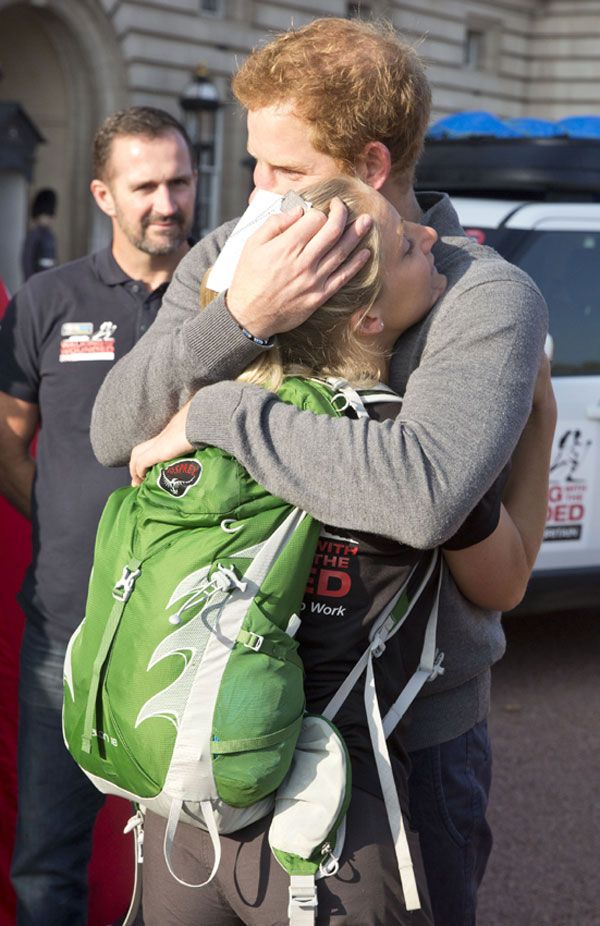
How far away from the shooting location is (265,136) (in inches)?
80.0

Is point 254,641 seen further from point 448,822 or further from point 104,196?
point 104,196

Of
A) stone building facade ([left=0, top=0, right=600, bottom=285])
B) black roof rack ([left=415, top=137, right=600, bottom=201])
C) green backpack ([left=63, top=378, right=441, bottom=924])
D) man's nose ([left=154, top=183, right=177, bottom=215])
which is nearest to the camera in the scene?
green backpack ([left=63, top=378, right=441, bottom=924])

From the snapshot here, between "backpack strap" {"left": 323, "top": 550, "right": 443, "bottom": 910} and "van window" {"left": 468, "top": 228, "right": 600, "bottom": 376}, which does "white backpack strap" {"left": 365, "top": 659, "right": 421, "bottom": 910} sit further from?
"van window" {"left": 468, "top": 228, "right": 600, "bottom": 376}

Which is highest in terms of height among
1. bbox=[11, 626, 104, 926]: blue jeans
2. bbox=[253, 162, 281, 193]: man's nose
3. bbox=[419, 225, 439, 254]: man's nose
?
bbox=[253, 162, 281, 193]: man's nose

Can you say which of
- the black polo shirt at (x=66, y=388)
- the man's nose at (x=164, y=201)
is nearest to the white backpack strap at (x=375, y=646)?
the black polo shirt at (x=66, y=388)

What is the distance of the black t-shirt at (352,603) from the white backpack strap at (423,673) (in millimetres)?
59

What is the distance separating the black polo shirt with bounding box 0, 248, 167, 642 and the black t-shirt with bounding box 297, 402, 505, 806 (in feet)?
4.95

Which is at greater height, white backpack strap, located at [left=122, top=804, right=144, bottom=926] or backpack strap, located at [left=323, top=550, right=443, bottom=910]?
backpack strap, located at [left=323, top=550, right=443, bottom=910]

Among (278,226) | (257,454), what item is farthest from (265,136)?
(257,454)

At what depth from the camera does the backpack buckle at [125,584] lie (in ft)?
5.76

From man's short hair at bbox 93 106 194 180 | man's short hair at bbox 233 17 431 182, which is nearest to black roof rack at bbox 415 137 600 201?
man's short hair at bbox 93 106 194 180

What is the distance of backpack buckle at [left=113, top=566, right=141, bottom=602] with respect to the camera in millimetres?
1755

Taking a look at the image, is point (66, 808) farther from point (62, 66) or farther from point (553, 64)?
point (553, 64)

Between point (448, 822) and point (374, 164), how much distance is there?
1.03 meters
